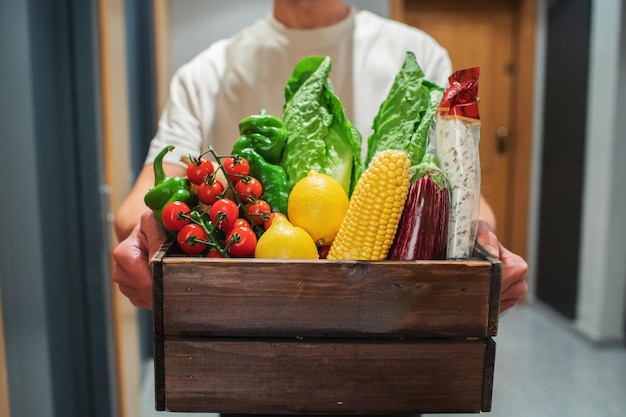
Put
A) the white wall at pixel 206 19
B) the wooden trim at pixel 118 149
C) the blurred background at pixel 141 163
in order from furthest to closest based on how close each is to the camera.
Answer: the white wall at pixel 206 19
the wooden trim at pixel 118 149
the blurred background at pixel 141 163

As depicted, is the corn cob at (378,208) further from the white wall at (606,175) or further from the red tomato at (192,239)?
the white wall at (606,175)

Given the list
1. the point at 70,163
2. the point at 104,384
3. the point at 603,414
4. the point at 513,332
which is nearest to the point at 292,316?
the point at 70,163

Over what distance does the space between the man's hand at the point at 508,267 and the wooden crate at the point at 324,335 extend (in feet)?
0.24

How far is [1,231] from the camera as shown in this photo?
113 cm

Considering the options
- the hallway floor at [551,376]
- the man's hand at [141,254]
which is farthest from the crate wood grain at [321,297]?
the hallway floor at [551,376]

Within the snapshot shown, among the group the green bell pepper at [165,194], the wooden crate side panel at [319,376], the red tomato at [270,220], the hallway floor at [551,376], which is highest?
the green bell pepper at [165,194]

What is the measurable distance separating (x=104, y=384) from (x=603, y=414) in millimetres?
2142

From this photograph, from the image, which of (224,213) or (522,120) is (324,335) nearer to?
(224,213)

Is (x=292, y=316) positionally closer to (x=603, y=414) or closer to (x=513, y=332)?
(x=603, y=414)

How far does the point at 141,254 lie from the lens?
73 cm

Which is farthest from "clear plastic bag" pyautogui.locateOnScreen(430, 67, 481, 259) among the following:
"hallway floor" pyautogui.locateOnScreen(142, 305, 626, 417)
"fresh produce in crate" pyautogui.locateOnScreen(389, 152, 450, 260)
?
"hallway floor" pyautogui.locateOnScreen(142, 305, 626, 417)

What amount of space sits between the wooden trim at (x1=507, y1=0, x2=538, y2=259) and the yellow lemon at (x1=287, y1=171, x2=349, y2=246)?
3855 millimetres

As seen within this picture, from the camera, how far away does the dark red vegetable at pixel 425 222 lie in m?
0.64

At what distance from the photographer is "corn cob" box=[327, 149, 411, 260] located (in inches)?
24.9
